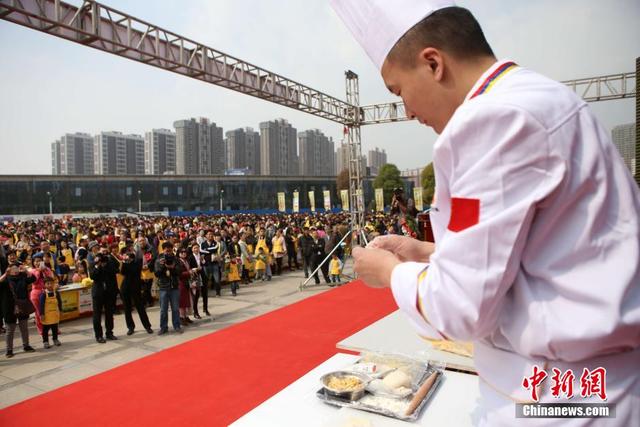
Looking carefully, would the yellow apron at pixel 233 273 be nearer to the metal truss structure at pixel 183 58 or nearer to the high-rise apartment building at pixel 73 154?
the metal truss structure at pixel 183 58

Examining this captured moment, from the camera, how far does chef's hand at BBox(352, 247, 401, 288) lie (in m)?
1.03

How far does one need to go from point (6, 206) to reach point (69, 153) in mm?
47228

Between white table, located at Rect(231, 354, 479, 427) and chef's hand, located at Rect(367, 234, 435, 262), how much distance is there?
808 millimetres

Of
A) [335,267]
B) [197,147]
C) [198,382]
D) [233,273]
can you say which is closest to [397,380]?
[198,382]

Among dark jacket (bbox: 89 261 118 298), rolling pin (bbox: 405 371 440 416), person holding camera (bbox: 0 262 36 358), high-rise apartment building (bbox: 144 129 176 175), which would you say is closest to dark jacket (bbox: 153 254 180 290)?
dark jacket (bbox: 89 261 118 298)

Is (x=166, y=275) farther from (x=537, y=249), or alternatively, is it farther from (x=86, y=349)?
(x=537, y=249)

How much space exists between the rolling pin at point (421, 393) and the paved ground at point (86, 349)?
259 inches

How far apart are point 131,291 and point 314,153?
97.2 meters

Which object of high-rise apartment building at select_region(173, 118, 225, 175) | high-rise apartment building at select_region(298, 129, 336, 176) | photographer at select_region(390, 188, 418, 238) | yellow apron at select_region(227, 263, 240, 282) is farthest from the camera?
high-rise apartment building at select_region(298, 129, 336, 176)

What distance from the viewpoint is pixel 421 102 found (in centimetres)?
103

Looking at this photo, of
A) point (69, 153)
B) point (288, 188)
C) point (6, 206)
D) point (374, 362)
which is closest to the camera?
point (374, 362)

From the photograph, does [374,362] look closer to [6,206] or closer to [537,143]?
[537,143]

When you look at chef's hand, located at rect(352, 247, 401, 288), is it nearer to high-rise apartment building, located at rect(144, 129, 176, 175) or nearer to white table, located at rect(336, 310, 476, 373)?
white table, located at rect(336, 310, 476, 373)

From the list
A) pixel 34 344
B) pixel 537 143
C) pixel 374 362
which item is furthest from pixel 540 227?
pixel 34 344
